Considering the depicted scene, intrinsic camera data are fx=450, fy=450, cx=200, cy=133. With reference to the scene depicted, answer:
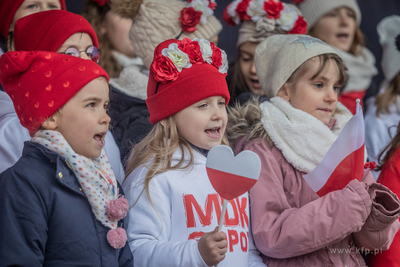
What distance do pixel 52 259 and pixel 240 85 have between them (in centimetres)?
235

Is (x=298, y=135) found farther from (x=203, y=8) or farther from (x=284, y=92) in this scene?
(x=203, y=8)

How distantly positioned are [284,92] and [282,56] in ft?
0.69

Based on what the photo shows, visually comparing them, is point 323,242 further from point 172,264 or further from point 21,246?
point 21,246

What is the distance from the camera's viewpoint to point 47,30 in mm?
2412

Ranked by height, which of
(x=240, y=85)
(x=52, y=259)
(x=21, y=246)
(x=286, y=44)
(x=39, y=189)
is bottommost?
(x=240, y=85)

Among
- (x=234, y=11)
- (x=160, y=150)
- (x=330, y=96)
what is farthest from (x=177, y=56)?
(x=234, y=11)

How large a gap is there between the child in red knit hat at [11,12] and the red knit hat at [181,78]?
1038mm

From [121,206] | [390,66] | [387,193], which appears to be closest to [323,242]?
[387,193]

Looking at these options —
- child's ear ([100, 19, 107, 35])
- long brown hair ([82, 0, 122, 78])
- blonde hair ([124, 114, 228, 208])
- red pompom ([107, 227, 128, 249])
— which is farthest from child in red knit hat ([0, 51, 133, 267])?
child's ear ([100, 19, 107, 35])

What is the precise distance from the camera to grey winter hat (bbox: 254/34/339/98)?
101 inches

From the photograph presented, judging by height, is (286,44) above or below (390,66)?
above

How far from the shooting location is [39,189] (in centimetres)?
168

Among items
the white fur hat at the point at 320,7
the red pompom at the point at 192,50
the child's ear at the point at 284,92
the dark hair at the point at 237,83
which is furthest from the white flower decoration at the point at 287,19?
the red pompom at the point at 192,50

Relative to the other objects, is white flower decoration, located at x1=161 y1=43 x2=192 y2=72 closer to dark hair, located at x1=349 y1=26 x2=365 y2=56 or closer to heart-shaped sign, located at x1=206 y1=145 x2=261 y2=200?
heart-shaped sign, located at x1=206 y1=145 x2=261 y2=200
